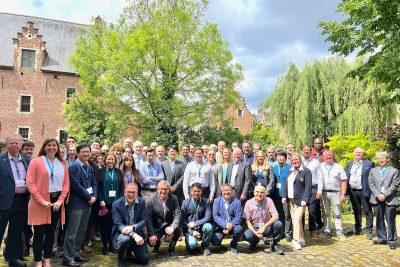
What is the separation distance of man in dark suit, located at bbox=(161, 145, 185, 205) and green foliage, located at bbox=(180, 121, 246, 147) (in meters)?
11.5

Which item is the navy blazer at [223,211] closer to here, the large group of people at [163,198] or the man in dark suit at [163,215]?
the large group of people at [163,198]

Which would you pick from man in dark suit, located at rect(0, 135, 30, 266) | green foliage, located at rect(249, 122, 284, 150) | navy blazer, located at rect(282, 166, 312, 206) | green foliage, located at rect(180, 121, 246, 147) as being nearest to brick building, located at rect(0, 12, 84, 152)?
green foliage, located at rect(180, 121, 246, 147)

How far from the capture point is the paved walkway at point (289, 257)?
5.55 meters

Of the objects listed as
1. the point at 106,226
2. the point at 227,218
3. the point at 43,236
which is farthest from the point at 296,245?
the point at 43,236

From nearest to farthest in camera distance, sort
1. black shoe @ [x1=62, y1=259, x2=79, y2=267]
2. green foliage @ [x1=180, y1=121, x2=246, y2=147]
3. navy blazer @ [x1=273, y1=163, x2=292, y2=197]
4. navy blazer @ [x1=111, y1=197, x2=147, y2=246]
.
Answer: black shoe @ [x1=62, y1=259, x2=79, y2=267], navy blazer @ [x1=111, y1=197, x2=147, y2=246], navy blazer @ [x1=273, y1=163, x2=292, y2=197], green foliage @ [x1=180, y1=121, x2=246, y2=147]

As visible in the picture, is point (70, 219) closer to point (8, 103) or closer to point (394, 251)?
point (394, 251)

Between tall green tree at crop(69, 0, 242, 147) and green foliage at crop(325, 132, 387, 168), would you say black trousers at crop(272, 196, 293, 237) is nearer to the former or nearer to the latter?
green foliage at crop(325, 132, 387, 168)

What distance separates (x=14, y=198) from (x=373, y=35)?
28.1ft

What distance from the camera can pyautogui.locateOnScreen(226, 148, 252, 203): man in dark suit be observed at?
682 cm

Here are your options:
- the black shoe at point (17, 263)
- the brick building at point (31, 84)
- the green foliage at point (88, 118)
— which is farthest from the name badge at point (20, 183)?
the brick building at point (31, 84)

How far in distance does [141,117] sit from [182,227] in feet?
38.9

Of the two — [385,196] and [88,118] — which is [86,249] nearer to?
[385,196]

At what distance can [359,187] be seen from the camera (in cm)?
739

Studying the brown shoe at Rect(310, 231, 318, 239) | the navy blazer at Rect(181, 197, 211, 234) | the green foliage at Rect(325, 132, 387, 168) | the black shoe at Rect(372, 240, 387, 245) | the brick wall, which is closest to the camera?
the navy blazer at Rect(181, 197, 211, 234)
